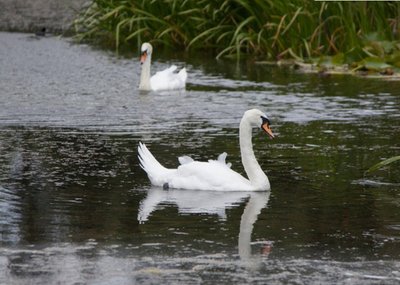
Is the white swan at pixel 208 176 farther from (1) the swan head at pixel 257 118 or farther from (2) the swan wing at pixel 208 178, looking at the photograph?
(1) the swan head at pixel 257 118

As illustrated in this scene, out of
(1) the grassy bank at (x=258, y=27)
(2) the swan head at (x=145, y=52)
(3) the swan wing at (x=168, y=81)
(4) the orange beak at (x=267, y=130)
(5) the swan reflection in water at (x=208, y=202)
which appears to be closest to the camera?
(5) the swan reflection in water at (x=208, y=202)

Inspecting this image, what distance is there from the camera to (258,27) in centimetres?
2327

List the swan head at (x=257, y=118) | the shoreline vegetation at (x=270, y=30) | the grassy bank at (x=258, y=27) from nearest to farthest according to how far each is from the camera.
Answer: the swan head at (x=257, y=118) < the shoreline vegetation at (x=270, y=30) < the grassy bank at (x=258, y=27)

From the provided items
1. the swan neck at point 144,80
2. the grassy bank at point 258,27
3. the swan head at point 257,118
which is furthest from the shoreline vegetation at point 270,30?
the swan head at point 257,118

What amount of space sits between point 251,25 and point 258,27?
155 millimetres

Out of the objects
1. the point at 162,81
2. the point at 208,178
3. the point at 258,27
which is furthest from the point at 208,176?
the point at 258,27

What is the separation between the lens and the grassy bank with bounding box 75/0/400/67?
21.1 m

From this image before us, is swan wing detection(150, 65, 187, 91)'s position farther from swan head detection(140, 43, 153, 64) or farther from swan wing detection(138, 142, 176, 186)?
swan wing detection(138, 142, 176, 186)

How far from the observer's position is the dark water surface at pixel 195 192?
768 cm

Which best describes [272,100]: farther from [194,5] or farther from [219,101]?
[194,5]

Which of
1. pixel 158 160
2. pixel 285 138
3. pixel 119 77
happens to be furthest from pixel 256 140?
pixel 119 77

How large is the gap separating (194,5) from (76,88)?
593 centimetres

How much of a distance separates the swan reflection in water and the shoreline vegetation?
31.9ft

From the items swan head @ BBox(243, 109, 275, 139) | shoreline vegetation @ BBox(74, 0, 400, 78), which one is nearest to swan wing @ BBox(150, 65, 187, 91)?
shoreline vegetation @ BBox(74, 0, 400, 78)
